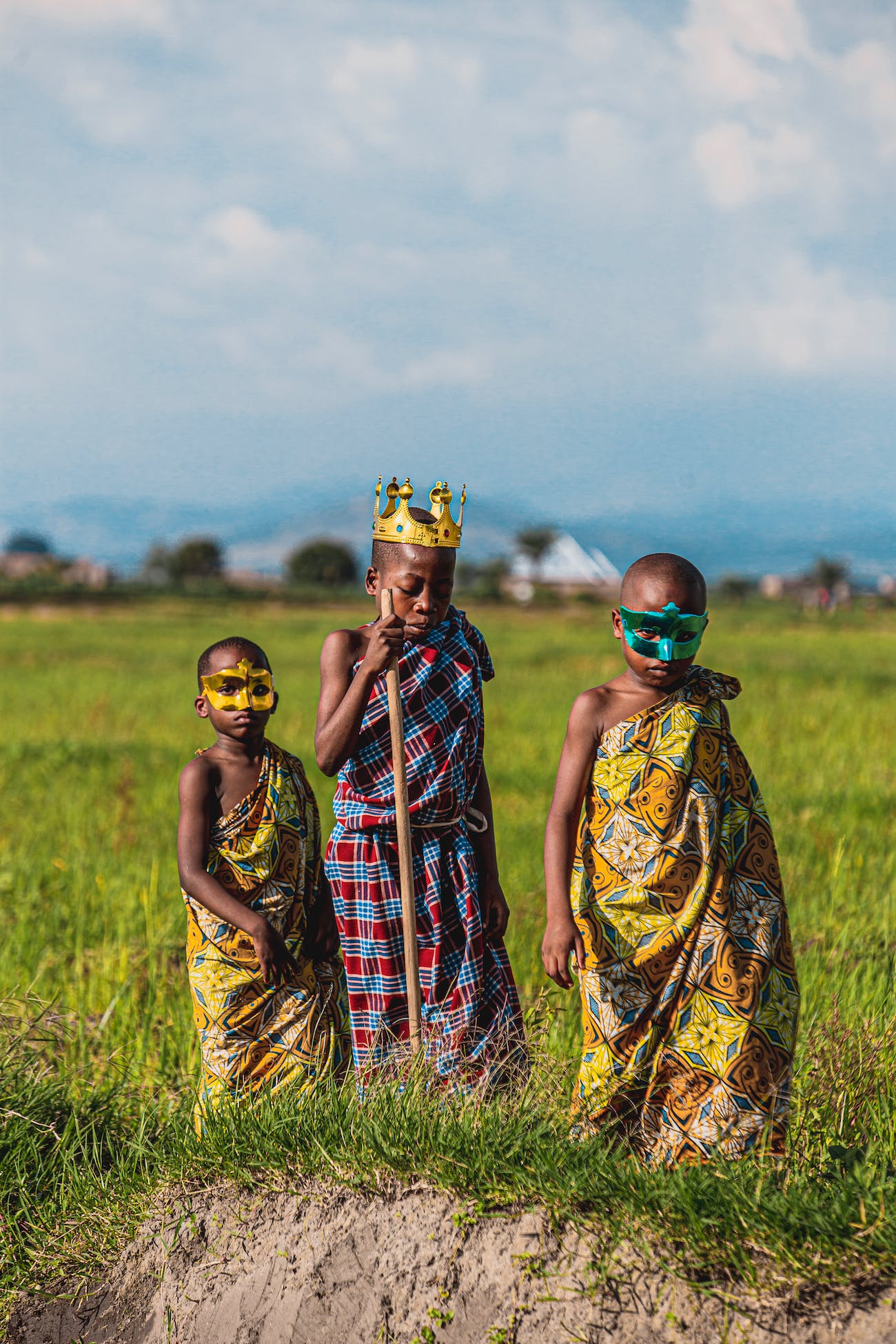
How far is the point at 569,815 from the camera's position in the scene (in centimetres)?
324

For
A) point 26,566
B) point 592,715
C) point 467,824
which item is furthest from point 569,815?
point 26,566

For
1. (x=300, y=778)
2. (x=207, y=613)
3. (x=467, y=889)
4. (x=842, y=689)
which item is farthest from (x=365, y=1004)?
(x=207, y=613)

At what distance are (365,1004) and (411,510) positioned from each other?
1.40m

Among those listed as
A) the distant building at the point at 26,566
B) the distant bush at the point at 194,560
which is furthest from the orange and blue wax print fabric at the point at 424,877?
the distant bush at the point at 194,560

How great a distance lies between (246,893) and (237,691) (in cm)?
58

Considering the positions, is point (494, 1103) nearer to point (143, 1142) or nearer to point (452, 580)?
point (143, 1142)

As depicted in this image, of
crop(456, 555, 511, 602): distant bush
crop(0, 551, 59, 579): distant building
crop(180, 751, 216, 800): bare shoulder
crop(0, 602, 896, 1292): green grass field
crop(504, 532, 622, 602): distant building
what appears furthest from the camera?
crop(504, 532, 622, 602): distant building

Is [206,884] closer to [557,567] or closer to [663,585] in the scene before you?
[663,585]

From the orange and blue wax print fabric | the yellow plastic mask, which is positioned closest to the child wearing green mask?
the orange and blue wax print fabric

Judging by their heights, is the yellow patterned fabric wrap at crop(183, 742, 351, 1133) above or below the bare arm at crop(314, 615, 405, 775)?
below

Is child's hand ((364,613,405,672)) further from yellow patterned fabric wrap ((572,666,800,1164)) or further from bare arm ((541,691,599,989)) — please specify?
yellow patterned fabric wrap ((572,666,800,1164))

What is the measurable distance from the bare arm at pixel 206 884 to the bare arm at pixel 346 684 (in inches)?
14.7

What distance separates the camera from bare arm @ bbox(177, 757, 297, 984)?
340cm

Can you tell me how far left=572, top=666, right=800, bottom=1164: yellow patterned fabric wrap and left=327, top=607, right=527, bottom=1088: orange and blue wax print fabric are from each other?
14.2 inches
